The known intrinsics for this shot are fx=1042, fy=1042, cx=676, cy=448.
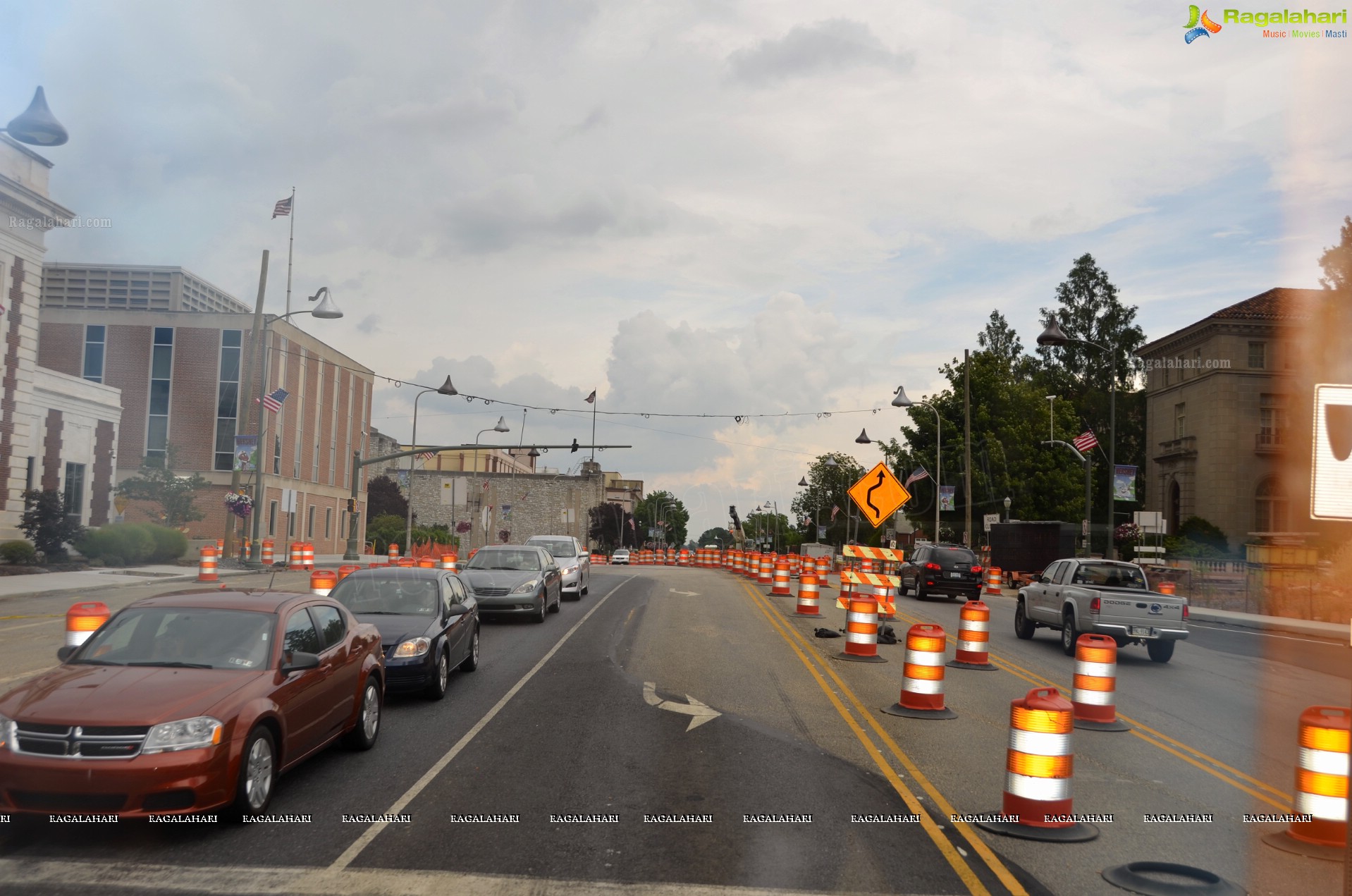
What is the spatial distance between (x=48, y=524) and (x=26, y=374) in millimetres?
6333

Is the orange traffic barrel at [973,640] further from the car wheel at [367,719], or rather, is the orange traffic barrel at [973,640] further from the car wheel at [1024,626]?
the car wheel at [367,719]

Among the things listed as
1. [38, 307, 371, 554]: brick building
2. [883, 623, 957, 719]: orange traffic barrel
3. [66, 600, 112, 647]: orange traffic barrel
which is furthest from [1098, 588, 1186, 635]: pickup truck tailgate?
[38, 307, 371, 554]: brick building

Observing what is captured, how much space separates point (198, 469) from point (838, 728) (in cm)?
5230

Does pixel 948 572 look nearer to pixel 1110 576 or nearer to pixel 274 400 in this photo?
pixel 1110 576

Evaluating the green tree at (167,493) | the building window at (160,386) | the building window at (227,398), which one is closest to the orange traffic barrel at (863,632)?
the green tree at (167,493)

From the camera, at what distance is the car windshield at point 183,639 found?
7.22 meters

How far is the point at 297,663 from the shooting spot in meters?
7.36

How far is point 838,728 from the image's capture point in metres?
10.5

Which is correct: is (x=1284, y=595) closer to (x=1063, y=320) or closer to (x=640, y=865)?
(x=640, y=865)

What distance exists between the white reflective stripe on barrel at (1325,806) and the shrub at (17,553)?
33694 mm

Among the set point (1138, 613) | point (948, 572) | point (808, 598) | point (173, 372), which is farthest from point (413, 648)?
point (173, 372)

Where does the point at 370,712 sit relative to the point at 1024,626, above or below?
above

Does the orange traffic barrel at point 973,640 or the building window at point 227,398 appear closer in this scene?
the orange traffic barrel at point 973,640

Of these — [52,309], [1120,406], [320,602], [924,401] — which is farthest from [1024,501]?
Answer: [320,602]
